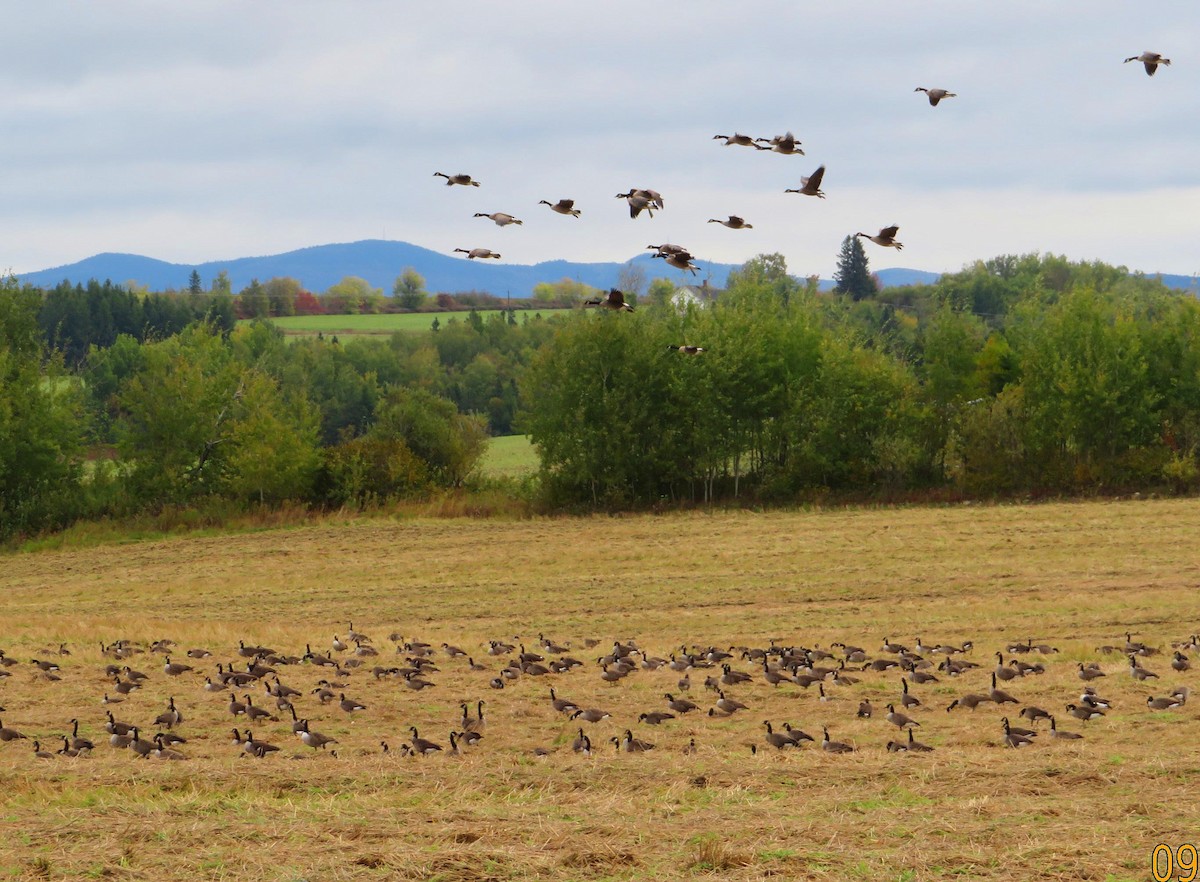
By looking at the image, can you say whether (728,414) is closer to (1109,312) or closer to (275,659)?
(1109,312)

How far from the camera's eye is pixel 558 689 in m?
Result: 20.7

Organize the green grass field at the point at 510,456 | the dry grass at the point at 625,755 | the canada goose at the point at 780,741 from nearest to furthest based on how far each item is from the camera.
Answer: the dry grass at the point at 625,755 < the canada goose at the point at 780,741 < the green grass field at the point at 510,456

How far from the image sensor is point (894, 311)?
125 metres

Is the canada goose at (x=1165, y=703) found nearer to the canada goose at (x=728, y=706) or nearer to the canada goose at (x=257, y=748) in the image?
the canada goose at (x=728, y=706)

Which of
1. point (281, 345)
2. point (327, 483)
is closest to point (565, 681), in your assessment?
point (327, 483)

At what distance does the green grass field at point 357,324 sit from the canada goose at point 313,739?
405ft

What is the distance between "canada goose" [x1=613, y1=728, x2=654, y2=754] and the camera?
51.9 feet

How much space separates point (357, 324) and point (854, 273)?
60412 millimetres

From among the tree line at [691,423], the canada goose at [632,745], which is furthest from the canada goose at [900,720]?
the tree line at [691,423]

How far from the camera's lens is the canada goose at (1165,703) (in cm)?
1759

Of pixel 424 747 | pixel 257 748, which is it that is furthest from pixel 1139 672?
pixel 257 748

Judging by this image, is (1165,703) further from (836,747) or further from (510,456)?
(510,456)

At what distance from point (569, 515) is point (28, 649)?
33.4m

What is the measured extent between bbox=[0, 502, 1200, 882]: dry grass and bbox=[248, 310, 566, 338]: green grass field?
101 meters
